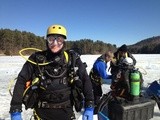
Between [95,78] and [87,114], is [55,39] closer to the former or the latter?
[87,114]

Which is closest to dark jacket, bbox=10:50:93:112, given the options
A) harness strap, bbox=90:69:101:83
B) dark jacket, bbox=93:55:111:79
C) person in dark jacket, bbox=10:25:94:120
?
person in dark jacket, bbox=10:25:94:120

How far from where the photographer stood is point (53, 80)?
134 inches

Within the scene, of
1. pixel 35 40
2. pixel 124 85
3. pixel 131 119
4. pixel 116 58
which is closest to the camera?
pixel 131 119

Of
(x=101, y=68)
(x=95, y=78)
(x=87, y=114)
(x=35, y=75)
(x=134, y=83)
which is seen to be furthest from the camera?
(x=95, y=78)

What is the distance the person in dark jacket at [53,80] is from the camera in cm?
337

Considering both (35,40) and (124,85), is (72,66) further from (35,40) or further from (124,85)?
(35,40)

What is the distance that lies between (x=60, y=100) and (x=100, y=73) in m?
2.91

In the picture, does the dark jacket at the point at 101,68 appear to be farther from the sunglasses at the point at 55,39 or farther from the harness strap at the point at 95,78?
the sunglasses at the point at 55,39

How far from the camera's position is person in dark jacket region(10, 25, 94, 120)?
11.0 feet

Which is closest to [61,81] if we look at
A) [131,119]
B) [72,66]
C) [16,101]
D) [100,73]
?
[72,66]

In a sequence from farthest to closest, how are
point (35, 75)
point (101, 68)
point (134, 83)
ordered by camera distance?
point (101, 68), point (134, 83), point (35, 75)

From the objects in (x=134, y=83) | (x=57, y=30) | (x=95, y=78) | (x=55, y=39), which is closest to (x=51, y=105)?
(x=55, y=39)

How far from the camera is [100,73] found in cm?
625

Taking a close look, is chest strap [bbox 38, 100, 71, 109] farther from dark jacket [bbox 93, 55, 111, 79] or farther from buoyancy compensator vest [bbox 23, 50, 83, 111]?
dark jacket [bbox 93, 55, 111, 79]
